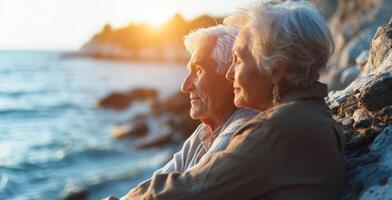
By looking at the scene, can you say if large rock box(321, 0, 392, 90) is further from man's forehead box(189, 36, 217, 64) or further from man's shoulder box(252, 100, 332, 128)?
man's shoulder box(252, 100, 332, 128)

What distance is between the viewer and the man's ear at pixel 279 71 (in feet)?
8.93

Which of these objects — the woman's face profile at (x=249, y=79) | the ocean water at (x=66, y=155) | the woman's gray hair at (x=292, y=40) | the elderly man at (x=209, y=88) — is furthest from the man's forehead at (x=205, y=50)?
the ocean water at (x=66, y=155)

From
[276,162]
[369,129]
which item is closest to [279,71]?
[276,162]

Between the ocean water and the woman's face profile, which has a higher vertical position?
the ocean water

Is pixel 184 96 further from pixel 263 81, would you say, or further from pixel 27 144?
pixel 263 81

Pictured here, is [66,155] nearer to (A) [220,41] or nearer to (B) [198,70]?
(B) [198,70]

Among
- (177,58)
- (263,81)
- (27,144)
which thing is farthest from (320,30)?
(177,58)

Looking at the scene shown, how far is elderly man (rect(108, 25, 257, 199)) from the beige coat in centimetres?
79

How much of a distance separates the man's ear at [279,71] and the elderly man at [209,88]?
0.69 meters

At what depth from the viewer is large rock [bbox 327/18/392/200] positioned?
117 inches

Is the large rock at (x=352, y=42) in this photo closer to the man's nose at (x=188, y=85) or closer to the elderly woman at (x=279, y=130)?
the man's nose at (x=188, y=85)

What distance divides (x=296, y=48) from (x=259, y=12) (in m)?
0.24

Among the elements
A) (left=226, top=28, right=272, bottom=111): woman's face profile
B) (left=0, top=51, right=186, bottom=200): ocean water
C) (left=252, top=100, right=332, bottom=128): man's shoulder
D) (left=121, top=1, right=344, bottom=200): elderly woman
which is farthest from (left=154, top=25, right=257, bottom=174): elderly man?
(left=0, top=51, right=186, bottom=200): ocean water

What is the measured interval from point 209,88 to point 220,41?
273 millimetres
